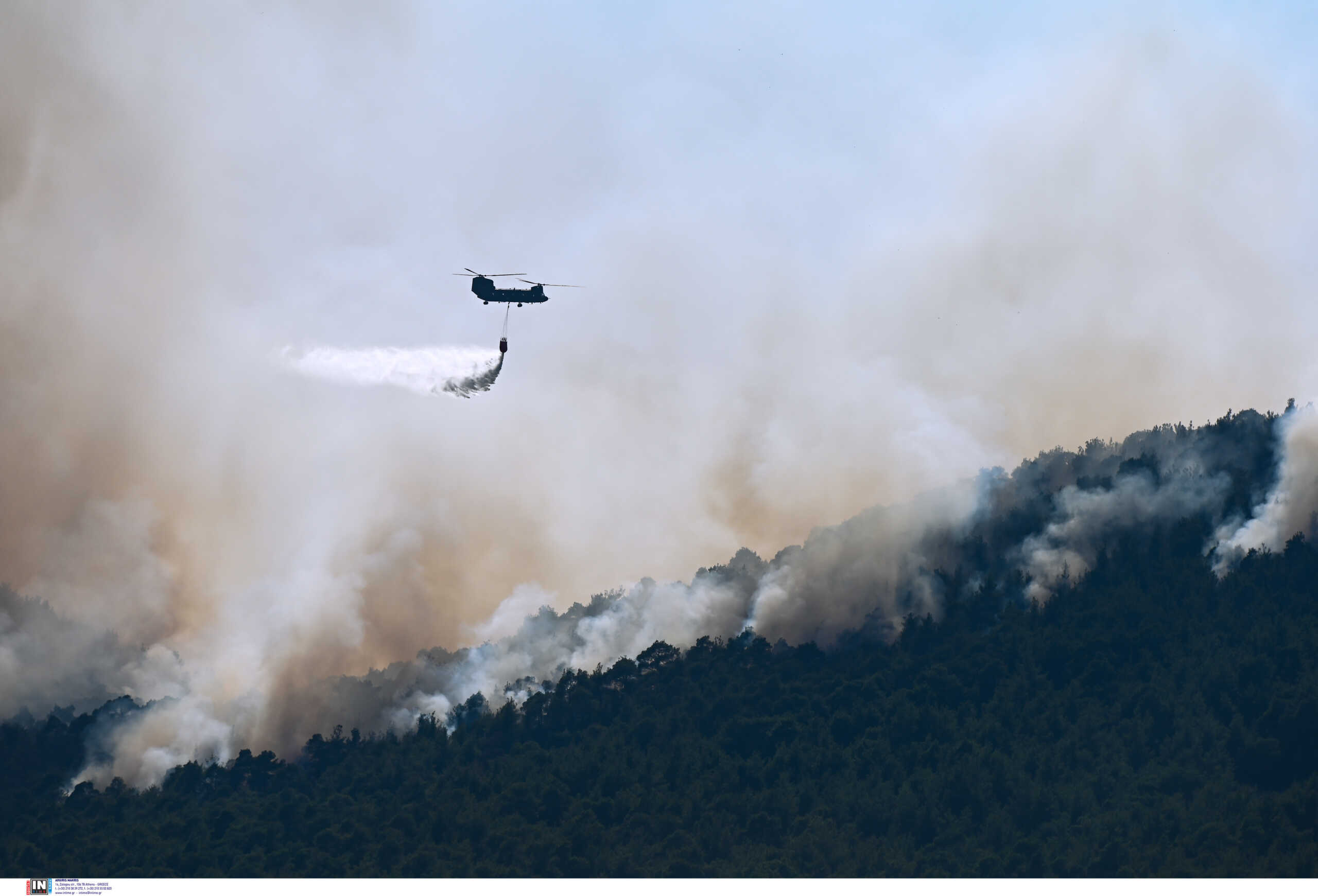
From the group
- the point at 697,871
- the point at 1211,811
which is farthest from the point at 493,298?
the point at 1211,811

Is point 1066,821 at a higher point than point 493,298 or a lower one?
A: lower

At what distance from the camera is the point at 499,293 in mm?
159125

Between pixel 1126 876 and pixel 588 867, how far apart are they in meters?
71.7

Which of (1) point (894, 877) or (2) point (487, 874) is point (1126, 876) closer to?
(1) point (894, 877)

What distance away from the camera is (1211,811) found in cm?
19012

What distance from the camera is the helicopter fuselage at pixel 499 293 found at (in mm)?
158625

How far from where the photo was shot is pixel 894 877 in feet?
602

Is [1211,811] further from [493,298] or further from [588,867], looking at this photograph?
[493,298]

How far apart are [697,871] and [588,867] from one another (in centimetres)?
1643

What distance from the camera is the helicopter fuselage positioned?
520 feet
